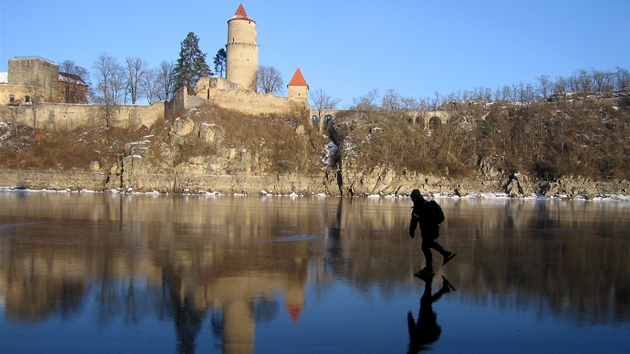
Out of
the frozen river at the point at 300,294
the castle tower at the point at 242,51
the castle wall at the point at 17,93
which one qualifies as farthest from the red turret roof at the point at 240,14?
the frozen river at the point at 300,294

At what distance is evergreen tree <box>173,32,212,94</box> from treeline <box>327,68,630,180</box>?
1771 centimetres

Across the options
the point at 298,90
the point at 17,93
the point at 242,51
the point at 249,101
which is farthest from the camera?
the point at 298,90

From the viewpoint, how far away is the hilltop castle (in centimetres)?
5647

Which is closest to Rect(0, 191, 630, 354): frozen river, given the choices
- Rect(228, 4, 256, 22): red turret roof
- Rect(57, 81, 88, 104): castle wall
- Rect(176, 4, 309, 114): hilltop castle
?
Rect(176, 4, 309, 114): hilltop castle

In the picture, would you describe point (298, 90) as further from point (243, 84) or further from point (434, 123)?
point (434, 123)

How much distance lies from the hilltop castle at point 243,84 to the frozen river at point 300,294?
41.6 m

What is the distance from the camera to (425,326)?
23.0 ft

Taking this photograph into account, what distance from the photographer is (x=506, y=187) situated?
5456 centimetres

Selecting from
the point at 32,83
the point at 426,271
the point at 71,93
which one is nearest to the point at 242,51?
the point at 71,93

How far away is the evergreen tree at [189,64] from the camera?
207 ft

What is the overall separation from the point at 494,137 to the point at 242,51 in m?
31.8

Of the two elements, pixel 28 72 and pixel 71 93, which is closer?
pixel 28 72

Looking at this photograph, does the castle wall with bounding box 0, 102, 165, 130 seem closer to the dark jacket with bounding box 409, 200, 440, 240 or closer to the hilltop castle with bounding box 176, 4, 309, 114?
the hilltop castle with bounding box 176, 4, 309, 114

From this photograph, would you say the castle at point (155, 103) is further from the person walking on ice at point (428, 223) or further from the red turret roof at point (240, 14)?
the person walking on ice at point (428, 223)
